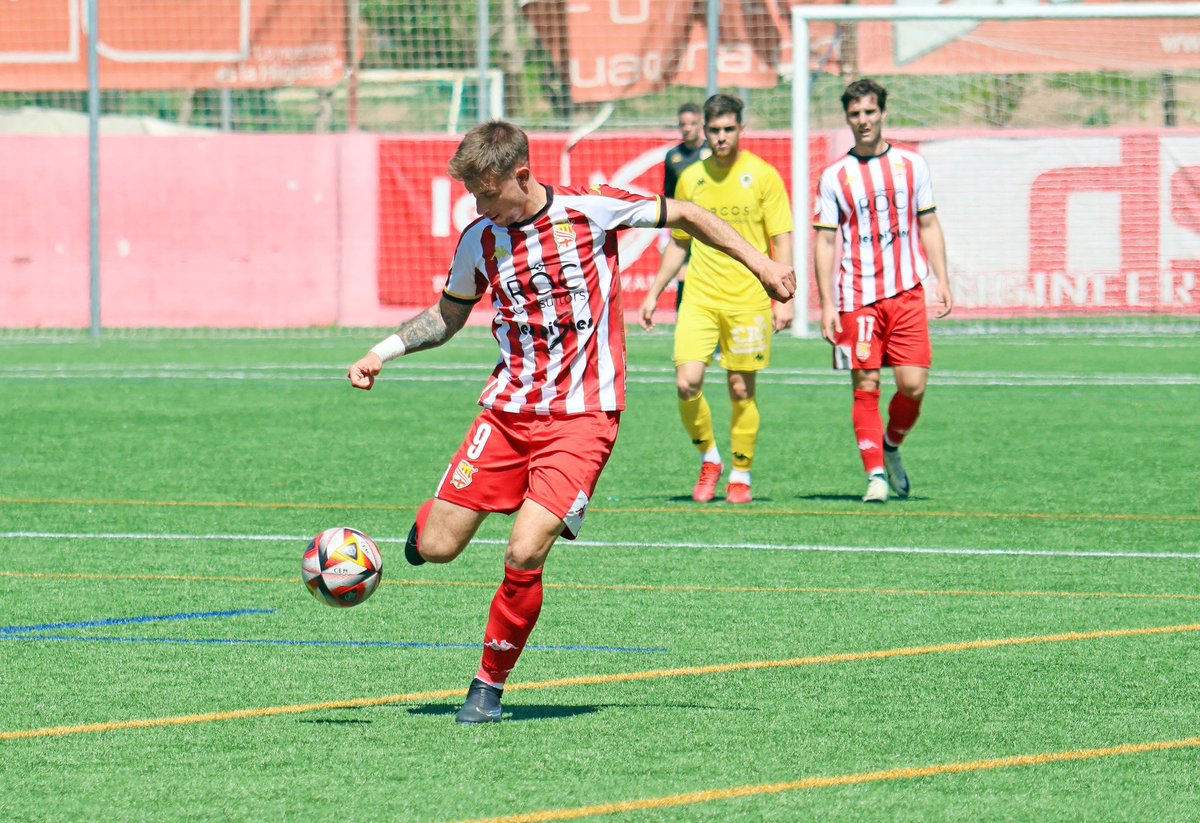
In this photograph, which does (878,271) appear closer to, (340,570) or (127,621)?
(127,621)

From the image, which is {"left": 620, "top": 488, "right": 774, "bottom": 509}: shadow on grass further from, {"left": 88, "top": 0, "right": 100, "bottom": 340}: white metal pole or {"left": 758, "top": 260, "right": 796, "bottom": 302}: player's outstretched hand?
{"left": 88, "top": 0, "right": 100, "bottom": 340}: white metal pole

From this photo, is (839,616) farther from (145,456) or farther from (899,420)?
(145,456)

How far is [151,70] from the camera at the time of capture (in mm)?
25922

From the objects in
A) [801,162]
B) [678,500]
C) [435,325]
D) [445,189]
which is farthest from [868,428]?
[445,189]

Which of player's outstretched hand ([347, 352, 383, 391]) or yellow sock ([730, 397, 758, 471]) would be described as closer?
player's outstretched hand ([347, 352, 383, 391])

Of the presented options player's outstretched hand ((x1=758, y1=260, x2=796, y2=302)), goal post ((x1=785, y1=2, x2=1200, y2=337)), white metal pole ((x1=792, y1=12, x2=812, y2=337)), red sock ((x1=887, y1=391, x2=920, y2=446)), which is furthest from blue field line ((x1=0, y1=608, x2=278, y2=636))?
goal post ((x1=785, y1=2, x2=1200, y2=337))

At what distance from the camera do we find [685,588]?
8.13m

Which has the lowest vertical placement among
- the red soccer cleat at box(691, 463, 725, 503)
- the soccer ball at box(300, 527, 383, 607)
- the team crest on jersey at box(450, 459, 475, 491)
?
the red soccer cleat at box(691, 463, 725, 503)

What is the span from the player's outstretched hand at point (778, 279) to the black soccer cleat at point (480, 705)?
55.9 inches

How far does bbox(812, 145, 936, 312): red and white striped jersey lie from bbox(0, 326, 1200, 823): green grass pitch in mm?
1180

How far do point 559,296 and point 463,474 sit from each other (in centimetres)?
62

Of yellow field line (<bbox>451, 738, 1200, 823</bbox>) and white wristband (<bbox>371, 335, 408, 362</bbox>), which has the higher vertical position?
white wristband (<bbox>371, 335, 408, 362</bbox>)

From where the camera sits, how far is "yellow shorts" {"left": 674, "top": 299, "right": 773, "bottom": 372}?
11.0 meters

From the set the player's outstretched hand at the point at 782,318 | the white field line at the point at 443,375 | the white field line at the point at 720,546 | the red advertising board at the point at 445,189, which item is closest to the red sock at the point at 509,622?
the white field line at the point at 720,546
